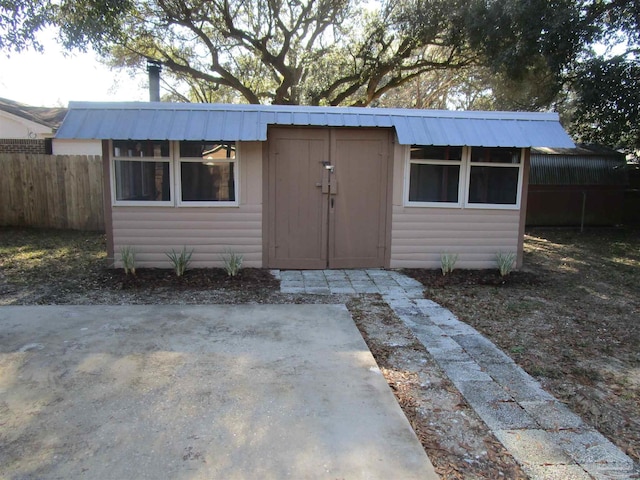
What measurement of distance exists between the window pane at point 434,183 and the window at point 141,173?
367 cm

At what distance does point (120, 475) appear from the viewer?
6.83ft

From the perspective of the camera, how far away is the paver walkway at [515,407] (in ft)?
7.51

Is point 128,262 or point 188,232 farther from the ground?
point 188,232

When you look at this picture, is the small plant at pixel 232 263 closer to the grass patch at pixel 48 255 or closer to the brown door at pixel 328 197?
the brown door at pixel 328 197

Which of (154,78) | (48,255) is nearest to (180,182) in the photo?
(154,78)

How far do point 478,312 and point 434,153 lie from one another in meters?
2.83

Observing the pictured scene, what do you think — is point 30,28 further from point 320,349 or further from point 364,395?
point 364,395

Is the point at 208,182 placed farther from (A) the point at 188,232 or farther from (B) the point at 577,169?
(B) the point at 577,169

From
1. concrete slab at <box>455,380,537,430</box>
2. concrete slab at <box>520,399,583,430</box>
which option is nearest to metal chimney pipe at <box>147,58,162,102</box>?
concrete slab at <box>455,380,537,430</box>

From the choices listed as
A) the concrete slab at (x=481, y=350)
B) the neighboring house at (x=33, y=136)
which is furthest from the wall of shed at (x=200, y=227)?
the neighboring house at (x=33, y=136)

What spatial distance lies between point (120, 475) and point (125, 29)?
1326 centimetres

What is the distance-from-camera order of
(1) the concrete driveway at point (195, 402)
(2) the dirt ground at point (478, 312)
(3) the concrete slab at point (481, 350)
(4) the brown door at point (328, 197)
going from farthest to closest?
(4) the brown door at point (328, 197) → (3) the concrete slab at point (481, 350) → (2) the dirt ground at point (478, 312) → (1) the concrete driveway at point (195, 402)

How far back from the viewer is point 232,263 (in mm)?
6293

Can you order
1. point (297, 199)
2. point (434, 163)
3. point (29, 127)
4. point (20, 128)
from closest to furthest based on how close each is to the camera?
point (297, 199)
point (434, 163)
point (29, 127)
point (20, 128)
